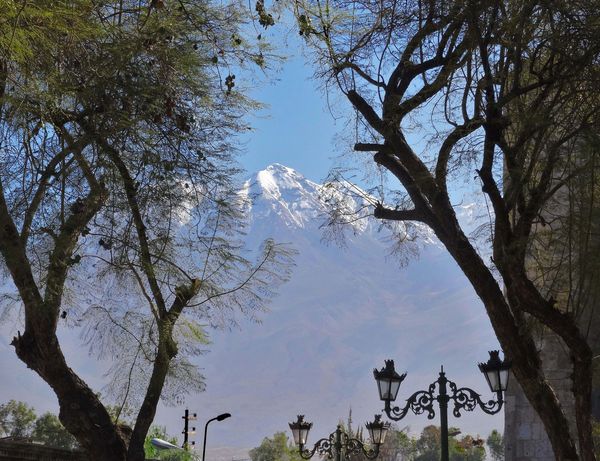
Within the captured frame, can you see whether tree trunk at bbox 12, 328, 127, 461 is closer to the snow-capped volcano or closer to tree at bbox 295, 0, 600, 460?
tree at bbox 295, 0, 600, 460

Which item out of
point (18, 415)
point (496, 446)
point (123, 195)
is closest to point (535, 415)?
point (123, 195)

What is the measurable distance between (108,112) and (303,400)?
116184mm

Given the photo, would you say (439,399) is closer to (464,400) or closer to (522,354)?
(464,400)

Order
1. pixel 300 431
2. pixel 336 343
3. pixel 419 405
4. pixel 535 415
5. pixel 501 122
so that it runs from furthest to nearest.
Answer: pixel 336 343 < pixel 535 415 < pixel 300 431 < pixel 419 405 < pixel 501 122

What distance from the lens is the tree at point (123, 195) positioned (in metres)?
6.30

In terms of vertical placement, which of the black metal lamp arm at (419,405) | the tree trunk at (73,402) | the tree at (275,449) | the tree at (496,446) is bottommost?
the tree trunk at (73,402)

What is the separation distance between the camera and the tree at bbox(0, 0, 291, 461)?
6305mm

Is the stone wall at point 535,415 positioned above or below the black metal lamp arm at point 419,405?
above

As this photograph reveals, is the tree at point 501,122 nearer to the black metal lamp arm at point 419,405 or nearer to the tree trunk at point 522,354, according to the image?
the tree trunk at point 522,354

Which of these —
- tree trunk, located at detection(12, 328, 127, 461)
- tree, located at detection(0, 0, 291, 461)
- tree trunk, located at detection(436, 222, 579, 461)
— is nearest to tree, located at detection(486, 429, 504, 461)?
tree, located at detection(0, 0, 291, 461)

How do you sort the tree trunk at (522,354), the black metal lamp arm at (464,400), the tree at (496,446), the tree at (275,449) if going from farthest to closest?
the tree at (496,446), the tree at (275,449), the black metal lamp arm at (464,400), the tree trunk at (522,354)

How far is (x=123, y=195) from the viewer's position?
7.44 meters

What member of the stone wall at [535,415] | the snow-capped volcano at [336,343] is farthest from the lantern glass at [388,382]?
the snow-capped volcano at [336,343]

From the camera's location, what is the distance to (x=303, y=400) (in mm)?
120062
